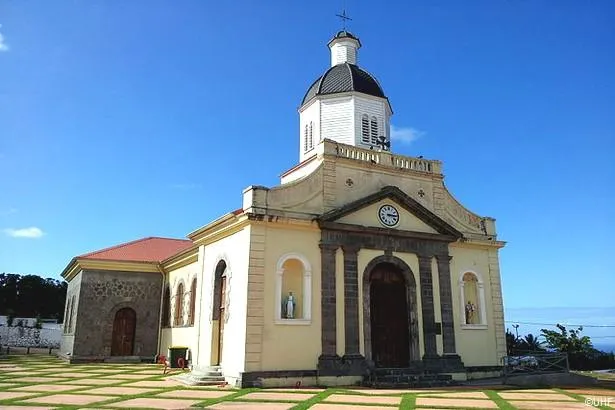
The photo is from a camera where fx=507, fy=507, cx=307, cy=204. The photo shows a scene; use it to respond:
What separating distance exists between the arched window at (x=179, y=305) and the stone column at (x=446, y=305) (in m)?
11.6

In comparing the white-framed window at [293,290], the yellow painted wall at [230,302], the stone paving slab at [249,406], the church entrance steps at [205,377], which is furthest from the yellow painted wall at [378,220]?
the stone paving slab at [249,406]

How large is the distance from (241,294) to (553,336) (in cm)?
1713

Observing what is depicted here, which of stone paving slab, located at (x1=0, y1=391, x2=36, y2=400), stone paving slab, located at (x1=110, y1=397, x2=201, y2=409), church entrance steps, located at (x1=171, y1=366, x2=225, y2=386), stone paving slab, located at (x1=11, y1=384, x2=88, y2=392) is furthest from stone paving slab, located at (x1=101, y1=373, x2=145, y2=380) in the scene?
stone paving slab, located at (x1=110, y1=397, x2=201, y2=409)

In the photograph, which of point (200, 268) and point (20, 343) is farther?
point (20, 343)

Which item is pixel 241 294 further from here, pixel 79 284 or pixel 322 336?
pixel 79 284

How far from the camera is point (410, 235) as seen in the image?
17.8 metres

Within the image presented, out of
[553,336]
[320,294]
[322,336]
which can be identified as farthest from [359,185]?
[553,336]

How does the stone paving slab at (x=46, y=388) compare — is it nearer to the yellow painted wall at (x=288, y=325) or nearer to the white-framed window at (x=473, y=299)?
the yellow painted wall at (x=288, y=325)

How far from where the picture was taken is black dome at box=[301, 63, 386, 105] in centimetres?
2044

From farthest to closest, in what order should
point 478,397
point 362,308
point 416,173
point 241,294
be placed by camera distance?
1. point 416,173
2. point 362,308
3. point 241,294
4. point 478,397

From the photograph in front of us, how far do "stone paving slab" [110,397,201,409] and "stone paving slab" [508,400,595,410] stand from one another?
732 centimetres

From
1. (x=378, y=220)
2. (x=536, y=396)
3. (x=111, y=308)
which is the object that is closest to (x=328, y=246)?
(x=378, y=220)

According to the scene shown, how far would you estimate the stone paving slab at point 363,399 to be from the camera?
38.6 feet

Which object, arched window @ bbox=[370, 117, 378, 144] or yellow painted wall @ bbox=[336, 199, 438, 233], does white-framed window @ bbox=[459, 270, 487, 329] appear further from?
arched window @ bbox=[370, 117, 378, 144]
